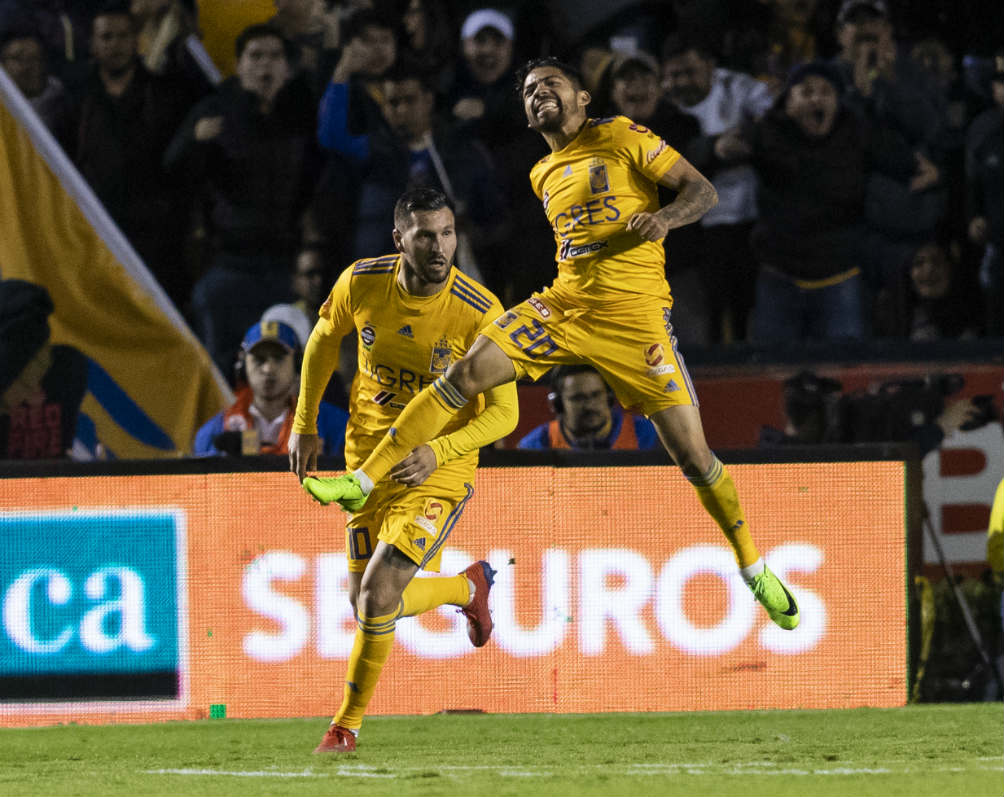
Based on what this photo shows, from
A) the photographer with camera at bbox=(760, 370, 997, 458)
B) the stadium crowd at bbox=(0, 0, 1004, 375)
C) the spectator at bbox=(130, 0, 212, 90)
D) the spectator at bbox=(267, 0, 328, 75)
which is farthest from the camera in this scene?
the spectator at bbox=(267, 0, 328, 75)

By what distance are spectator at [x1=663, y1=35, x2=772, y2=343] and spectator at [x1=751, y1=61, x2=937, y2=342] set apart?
0.14 meters

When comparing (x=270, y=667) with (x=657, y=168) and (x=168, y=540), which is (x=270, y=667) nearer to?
A: (x=168, y=540)

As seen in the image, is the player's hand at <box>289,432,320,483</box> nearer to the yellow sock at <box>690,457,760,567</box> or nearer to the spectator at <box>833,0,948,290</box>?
the yellow sock at <box>690,457,760,567</box>

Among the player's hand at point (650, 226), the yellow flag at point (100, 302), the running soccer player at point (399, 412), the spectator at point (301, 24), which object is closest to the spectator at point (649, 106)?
the spectator at point (301, 24)

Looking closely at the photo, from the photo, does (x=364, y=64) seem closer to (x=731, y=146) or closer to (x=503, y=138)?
(x=503, y=138)

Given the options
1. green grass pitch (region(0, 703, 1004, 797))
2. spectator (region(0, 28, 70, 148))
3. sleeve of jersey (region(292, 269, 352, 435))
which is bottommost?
green grass pitch (region(0, 703, 1004, 797))

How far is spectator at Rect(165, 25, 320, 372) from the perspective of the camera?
32.8ft

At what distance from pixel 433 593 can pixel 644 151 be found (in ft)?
6.96

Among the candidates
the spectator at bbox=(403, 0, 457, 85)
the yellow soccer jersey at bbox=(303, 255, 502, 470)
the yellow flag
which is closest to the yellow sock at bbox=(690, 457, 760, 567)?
the yellow soccer jersey at bbox=(303, 255, 502, 470)

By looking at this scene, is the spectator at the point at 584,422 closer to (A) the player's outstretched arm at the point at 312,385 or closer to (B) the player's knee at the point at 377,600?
(A) the player's outstretched arm at the point at 312,385

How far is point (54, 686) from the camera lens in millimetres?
7918

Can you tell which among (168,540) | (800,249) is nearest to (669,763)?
(168,540)

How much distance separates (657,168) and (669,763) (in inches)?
93.3

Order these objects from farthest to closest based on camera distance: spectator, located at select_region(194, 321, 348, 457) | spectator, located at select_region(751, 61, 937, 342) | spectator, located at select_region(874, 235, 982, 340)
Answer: spectator, located at select_region(874, 235, 982, 340) < spectator, located at select_region(751, 61, 937, 342) < spectator, located at select_region(194, 321, 348, 457)
